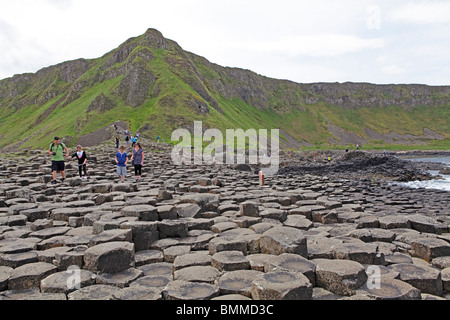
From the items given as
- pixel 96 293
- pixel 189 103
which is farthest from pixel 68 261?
pixel 189 103

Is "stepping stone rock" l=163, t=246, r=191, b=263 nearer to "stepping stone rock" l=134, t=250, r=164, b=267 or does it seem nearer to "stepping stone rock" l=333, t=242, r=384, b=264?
"stepping stone rock" l=134, t=250, r=164, b=267

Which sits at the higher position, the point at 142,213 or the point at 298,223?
the point at 142,213

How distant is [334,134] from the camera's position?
152m

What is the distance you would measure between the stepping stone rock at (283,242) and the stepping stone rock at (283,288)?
1.16 meters

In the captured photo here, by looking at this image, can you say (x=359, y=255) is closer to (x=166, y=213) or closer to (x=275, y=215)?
(x=275, y=215)

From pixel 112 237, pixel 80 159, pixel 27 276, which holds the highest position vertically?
pixel 80 159

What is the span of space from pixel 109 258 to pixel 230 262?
6.74 feet

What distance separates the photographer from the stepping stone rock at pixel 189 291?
4.62m

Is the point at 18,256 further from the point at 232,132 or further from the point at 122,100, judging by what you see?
the point at 122,100

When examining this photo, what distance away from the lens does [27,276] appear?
5.22 m

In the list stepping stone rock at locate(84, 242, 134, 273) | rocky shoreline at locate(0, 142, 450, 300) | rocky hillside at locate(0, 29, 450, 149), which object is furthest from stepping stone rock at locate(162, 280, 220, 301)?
rocky hillside at locate(0, 29, 450, 149)

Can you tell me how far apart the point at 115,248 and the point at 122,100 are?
8280 cm

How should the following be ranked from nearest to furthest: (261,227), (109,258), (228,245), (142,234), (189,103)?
(109,258), (228,245), (142,234), (261,227), (189,103)
